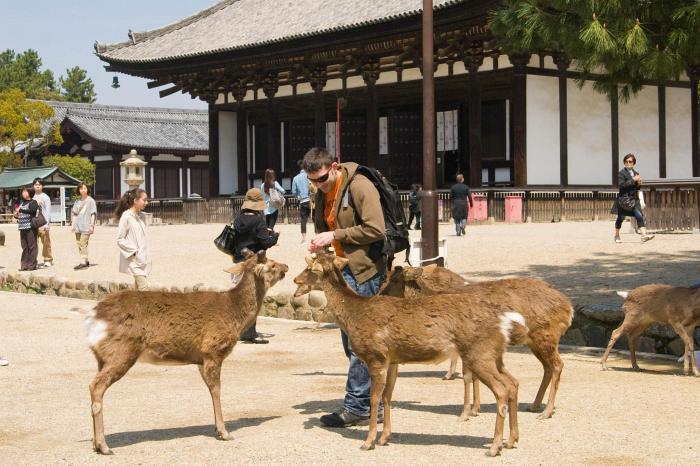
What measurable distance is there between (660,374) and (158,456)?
4.65 metres

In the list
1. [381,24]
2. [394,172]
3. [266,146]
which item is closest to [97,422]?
[381,24]

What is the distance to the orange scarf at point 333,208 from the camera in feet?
21.4

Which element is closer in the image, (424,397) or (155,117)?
(424,397)

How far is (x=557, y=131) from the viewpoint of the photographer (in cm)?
2573

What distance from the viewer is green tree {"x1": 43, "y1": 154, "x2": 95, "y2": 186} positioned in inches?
1895

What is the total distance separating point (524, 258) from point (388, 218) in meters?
8.94

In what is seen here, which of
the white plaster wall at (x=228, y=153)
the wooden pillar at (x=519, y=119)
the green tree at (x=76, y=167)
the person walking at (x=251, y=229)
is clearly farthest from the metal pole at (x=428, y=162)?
the green tree at (x=76, y=167)

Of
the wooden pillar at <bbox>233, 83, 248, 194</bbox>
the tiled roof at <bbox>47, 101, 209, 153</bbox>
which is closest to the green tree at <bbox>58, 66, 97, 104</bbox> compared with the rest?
the tiled roof at <bbox>47, 101, 209, 153</bbox>

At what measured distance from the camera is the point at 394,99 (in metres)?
29.6

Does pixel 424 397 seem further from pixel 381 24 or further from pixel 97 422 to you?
pixel 381 24

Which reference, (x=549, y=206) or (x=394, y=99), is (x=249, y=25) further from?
(x=549, y=206)

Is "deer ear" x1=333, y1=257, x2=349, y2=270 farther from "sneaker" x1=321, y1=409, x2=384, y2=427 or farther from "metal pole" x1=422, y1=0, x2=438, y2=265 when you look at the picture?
"metal pole" x1=422, y1=0, x2=438, y2=265

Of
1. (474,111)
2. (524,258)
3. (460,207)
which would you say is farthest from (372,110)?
(524,258)

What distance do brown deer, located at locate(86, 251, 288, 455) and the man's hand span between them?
1.81 feet
